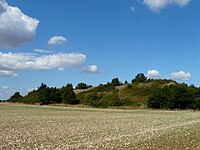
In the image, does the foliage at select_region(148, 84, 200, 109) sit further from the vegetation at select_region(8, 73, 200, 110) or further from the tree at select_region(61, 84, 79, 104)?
the tree at select_region(61, 84, 79, 104)

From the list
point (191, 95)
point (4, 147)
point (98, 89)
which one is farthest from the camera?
point (98, 89)

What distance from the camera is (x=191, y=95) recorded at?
11475cm

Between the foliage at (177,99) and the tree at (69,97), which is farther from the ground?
the tree at (69,97)

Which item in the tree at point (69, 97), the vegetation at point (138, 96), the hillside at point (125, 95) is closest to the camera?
the vegetation at point (138, 96)

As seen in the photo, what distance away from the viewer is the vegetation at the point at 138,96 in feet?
377

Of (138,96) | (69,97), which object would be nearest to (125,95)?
(138,96)

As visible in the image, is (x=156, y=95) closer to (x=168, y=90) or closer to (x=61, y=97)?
(x=168, y=90)

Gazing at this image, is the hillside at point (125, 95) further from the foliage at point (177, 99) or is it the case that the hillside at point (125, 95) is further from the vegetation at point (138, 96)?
the foliage at point (177, 99)

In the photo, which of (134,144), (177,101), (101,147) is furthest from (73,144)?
(177,101)

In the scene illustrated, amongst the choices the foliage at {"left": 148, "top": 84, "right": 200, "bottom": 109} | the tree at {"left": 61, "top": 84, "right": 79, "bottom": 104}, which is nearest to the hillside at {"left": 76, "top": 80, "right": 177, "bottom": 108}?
the tree at {"left": 61, "top": 84, "right": 79, "bottom": 104}

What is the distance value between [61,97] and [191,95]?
73.7 meters

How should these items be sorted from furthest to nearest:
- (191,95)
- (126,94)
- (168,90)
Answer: (126,94)
(168,90)
(191,95)

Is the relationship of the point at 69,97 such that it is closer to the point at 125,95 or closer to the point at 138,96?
the point at 125,95

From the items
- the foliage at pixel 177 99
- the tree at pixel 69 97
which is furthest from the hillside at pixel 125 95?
the foliage at pixel 177 99
